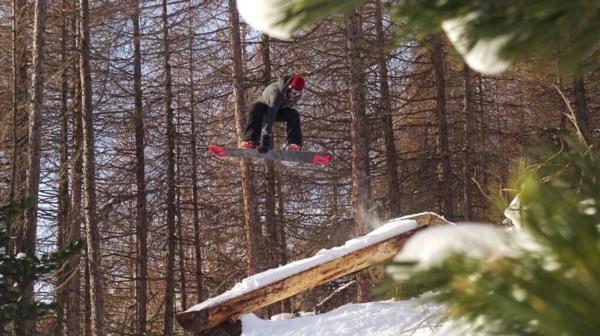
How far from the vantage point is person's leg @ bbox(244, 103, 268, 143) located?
9.42 m

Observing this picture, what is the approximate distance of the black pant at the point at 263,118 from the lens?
31.0 ft

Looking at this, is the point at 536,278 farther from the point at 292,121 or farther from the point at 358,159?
the point at 358,159

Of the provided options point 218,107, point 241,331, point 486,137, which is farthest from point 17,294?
point 486,137

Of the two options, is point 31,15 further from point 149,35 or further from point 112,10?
point 149,35

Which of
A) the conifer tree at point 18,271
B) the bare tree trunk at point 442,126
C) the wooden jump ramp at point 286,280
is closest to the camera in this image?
the wooden jump ramp at point 286,280

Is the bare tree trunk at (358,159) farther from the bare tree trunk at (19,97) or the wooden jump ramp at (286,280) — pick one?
the bare tree trunk at (19,97)

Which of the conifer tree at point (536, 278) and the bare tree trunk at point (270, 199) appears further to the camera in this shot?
the bare tree trunk at point (270, 199)

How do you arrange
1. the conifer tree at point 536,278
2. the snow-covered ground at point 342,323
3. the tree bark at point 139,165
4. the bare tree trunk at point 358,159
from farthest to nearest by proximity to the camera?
the tree bark at point 139,165
the bare tree trunk at point 358,159
the snow-covered ground at point 342,323
the conifer tree at point 536,278

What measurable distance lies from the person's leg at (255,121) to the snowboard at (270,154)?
0.22 m

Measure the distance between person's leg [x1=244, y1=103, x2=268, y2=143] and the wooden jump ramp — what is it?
223 cm

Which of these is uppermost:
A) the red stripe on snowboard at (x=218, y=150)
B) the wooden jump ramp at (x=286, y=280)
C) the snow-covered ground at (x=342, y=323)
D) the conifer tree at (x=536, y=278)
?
the red stripe on snowboard at (x=218, y=150)

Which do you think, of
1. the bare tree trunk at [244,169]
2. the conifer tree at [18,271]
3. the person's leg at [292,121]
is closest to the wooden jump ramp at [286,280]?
the person's leg at [292,121]

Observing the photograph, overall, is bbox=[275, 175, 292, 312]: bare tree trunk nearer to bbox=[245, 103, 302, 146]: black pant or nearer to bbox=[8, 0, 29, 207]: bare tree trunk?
bbox=[8, 0, 29, 207]: bare tree trunk

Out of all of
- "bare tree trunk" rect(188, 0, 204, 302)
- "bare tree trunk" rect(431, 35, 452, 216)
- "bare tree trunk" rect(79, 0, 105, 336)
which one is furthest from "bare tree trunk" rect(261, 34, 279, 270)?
"bare tree trunk" rect(79, 0, 105, 336)
